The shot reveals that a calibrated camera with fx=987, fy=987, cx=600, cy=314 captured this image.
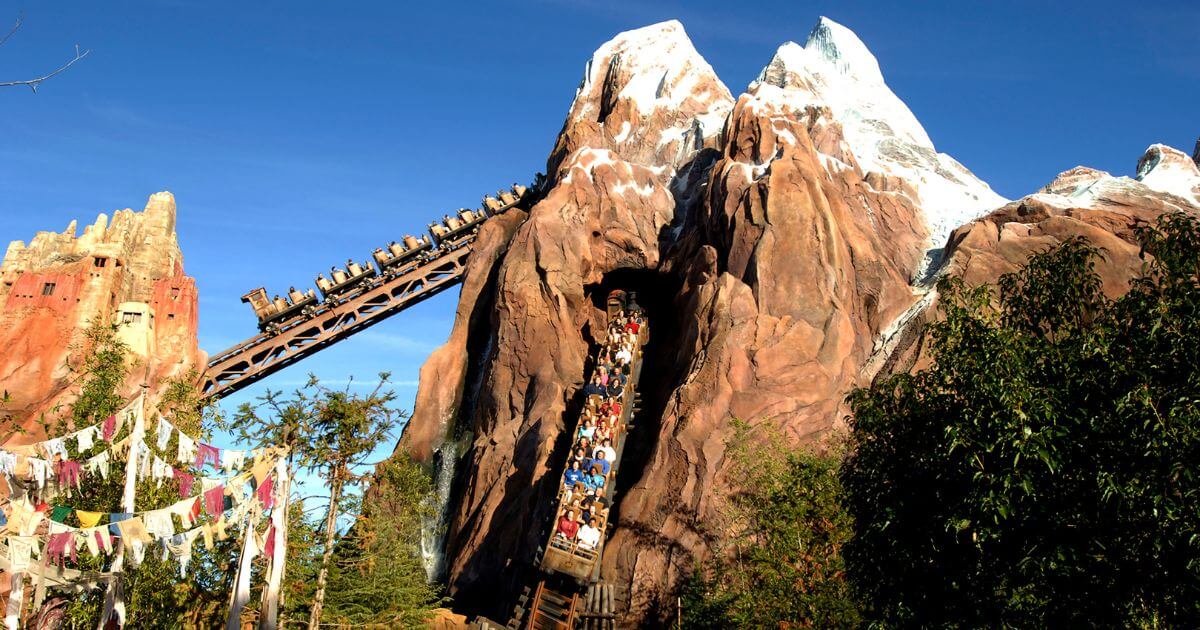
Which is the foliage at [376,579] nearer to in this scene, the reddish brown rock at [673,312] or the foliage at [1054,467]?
the reddish brown rock at [673,312]

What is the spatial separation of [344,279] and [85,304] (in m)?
16.3

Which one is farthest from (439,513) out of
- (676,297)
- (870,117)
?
(870,117)

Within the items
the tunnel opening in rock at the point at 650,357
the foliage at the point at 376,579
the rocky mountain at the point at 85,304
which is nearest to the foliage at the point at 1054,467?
the foliage at the point at 376,579

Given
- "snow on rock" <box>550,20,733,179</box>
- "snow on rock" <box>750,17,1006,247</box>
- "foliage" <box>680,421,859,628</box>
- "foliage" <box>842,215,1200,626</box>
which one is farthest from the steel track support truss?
"foliage" <box>842,215,1200,626</box>

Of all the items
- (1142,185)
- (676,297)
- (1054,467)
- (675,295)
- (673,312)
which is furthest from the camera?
(1142,185)

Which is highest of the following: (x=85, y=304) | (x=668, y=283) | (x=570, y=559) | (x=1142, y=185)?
(x=1142, y=185)

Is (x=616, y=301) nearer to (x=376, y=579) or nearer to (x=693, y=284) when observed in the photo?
(x=693, y=284)

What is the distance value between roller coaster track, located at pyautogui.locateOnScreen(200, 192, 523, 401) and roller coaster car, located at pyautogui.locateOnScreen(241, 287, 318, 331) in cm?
40

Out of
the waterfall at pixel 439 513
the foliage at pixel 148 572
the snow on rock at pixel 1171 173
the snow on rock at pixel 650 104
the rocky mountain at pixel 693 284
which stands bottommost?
the foliage at pixel 148 572

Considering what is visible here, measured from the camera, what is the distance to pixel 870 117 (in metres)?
54.8

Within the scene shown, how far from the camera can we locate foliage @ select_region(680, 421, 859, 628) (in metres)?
20.2

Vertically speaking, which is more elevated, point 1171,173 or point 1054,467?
point 1171,173

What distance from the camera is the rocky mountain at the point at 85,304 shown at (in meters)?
47.4

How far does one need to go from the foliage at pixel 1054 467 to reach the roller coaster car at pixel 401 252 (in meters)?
35.3
